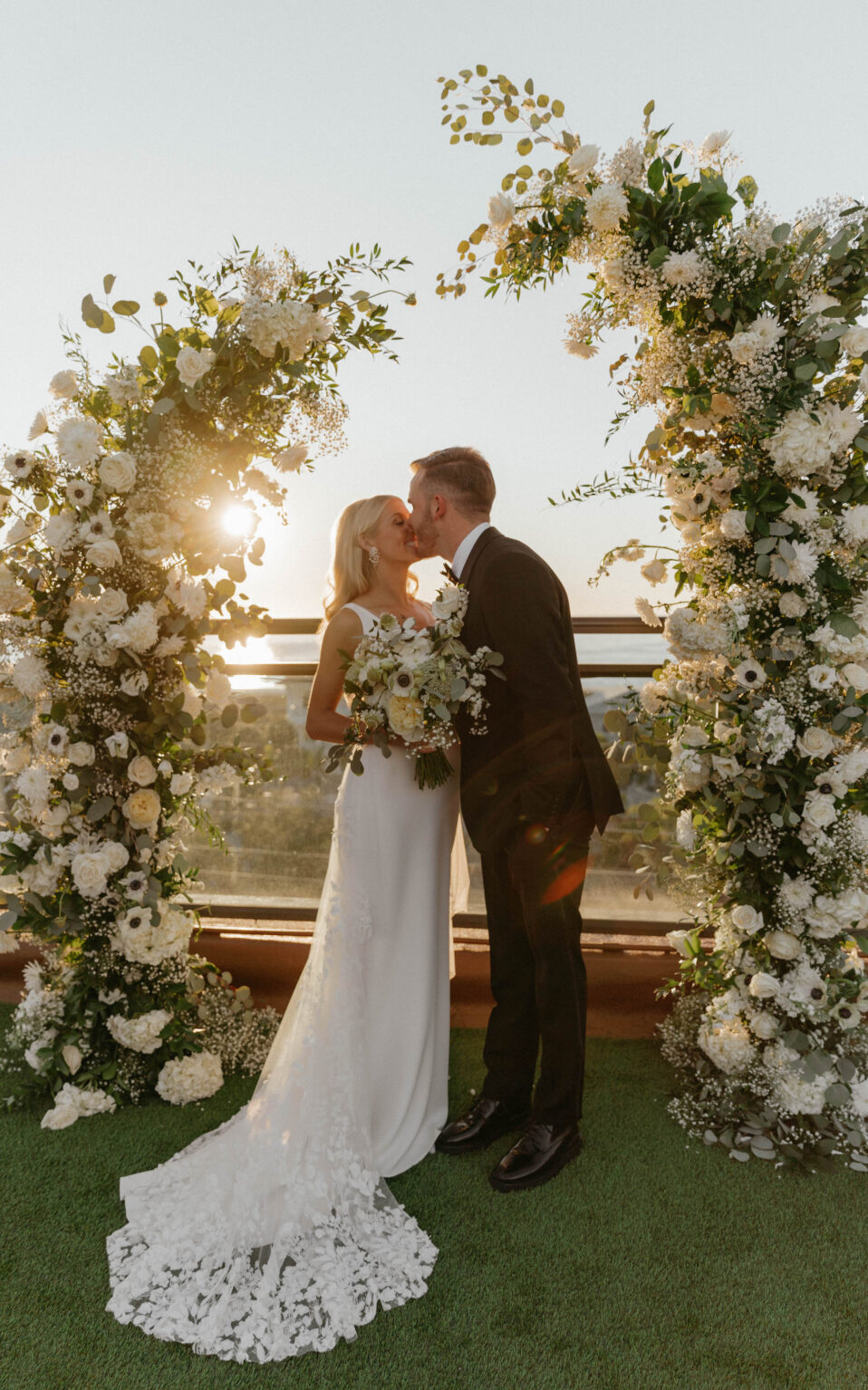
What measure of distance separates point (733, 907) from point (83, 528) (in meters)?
2.49

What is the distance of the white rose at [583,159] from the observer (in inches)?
105

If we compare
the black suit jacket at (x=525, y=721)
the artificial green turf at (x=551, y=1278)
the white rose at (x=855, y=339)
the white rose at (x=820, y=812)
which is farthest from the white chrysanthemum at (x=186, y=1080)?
the white rose at (x=855, y=339)

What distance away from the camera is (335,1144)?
2.38 meters

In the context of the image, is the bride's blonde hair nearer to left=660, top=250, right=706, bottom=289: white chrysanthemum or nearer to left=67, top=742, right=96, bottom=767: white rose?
left=67, top=742, right=96, bottom=767: white rose

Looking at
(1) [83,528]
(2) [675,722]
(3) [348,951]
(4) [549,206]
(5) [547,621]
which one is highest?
(4) [549,206]

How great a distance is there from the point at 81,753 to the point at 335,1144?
1501 mm

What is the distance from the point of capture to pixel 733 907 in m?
2.78

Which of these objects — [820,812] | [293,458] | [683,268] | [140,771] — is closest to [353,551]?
[293,458]

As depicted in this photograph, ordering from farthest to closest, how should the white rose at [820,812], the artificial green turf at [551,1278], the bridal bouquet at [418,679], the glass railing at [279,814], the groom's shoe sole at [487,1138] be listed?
the glass railing at [279,814] < the groom's shoe sole at [487,1138] < the white rose at [820,812] < the bridal bouquet at [418,679] < the artificial green turf at [551,1278]

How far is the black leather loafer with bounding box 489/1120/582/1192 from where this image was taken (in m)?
2.51

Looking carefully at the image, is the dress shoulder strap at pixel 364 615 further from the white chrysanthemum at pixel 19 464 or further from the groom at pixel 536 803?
the white chrysanthemum at pixel 19 464

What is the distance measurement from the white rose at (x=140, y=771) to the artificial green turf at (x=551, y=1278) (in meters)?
1.19

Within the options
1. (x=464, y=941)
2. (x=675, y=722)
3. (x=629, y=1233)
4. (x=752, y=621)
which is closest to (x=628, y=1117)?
(x=629, y=1233)

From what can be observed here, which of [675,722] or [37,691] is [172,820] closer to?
[37,691]
